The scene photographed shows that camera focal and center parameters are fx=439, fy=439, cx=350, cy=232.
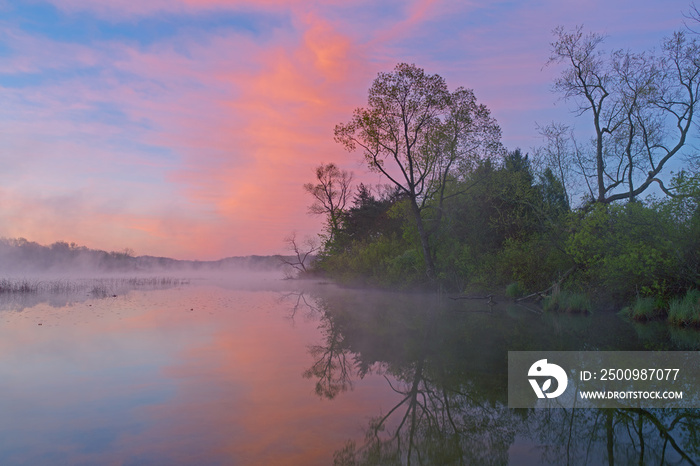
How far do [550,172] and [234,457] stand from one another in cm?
2675

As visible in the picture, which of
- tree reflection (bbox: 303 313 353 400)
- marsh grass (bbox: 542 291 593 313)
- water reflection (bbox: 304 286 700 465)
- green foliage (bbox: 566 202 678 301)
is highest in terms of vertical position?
green foliage (bbox: 566 202 678 301)

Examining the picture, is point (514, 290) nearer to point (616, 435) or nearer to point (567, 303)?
point (567, 303)

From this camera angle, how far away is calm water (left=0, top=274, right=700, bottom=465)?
512cm

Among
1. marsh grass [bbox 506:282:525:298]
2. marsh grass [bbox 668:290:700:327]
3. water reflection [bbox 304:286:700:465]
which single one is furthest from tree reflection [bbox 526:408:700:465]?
marsh grass [bbox 506:282:525:298]

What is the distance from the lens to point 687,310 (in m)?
14.4

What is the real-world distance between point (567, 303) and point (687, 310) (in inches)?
231

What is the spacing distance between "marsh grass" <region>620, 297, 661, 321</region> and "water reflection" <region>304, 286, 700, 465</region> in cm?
246

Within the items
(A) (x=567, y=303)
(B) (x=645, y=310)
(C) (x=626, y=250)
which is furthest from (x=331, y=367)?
(A) (x=567, y=303)

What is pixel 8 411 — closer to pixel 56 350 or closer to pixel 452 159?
pixel 56 350

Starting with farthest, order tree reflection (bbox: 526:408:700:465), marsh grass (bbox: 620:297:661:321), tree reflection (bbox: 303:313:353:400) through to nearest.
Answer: marsh grass (bbox: 620:297:661:321) < tree reflection (bbox: 303:313:353:400) < tree reflection (bbox: 526:408:700:465)

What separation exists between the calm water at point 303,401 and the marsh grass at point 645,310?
1.92m

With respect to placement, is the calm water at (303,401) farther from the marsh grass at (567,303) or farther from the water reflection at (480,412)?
the marsh grass at (567,303)

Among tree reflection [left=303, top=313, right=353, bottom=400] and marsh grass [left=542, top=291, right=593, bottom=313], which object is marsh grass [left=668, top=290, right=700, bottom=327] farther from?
tree reflection [left=303, top=313, right=353, bottom=400]

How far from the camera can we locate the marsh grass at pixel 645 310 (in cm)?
1650
